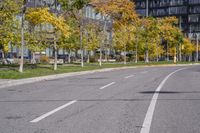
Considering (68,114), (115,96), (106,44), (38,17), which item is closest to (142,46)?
(106,44)

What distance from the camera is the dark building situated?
12975 cm

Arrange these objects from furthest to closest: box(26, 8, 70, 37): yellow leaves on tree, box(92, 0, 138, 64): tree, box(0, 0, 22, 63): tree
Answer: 1. box(92, 0, 138, 64): tree
2. box(26, 8, 70, 37): yellow leaves on tree
3. box(0, 0, 22, 63): tree

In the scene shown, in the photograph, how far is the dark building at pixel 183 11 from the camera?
426 ft

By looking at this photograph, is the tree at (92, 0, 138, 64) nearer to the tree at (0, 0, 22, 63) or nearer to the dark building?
the tree at (0, 0, 22, 63)

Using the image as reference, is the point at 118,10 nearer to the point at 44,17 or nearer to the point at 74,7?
the point at 74,7

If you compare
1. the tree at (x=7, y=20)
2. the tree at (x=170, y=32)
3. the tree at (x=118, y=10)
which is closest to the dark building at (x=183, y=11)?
the tree at (x=170, y=32)

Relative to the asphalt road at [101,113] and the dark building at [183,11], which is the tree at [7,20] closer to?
the asphalt road at [101,113]

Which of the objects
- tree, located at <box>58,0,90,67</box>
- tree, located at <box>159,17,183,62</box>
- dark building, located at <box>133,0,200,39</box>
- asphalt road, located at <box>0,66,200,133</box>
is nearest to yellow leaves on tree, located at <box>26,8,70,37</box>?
tree, located at <box>58,0,90,67</box>

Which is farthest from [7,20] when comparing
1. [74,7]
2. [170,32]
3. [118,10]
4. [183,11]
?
[183,11]

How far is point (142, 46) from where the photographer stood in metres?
70.2

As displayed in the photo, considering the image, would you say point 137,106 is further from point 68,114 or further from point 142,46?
point 142,46

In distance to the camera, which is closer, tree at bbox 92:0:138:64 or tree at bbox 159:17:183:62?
tree at bbox 92:0:138:64

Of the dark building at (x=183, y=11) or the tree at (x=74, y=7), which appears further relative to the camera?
the dark building at (x=183, y=11)

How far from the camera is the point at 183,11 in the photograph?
132 m
